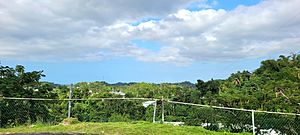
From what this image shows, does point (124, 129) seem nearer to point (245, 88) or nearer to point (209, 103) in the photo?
point (209, 103)

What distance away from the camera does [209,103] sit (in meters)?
11.4

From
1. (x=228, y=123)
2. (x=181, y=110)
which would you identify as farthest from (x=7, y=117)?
(x=228, y=123)

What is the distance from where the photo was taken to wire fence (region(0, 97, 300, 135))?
856 centimetres

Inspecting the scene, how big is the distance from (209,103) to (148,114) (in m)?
2.11

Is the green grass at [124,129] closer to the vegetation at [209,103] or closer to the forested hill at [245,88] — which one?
the vegetation at [209,103]

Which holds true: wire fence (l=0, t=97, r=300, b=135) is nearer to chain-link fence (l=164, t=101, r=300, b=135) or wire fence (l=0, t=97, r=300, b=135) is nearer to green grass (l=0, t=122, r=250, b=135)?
chain-link fence (l=164, t=101, r=300, b=135)

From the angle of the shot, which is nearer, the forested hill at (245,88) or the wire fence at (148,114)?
the wire fence at (148,114)

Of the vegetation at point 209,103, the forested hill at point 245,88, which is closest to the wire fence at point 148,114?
the vegetation at point 209,103

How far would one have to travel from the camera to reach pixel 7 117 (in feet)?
33.8

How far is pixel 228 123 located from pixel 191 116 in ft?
3.81

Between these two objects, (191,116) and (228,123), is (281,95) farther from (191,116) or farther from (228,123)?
(191,116)

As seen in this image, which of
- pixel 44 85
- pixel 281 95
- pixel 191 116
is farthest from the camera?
pixel 44 85

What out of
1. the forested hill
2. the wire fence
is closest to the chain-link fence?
the wire fence

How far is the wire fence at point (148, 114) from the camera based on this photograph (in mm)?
8562
